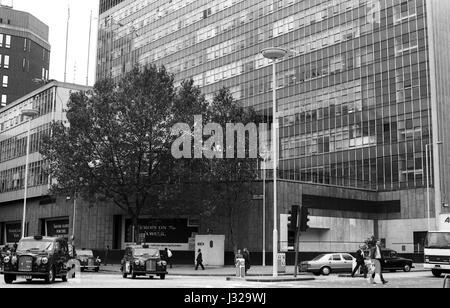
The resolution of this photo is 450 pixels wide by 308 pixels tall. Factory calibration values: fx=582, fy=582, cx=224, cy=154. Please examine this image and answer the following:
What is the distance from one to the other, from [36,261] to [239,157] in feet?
83.9

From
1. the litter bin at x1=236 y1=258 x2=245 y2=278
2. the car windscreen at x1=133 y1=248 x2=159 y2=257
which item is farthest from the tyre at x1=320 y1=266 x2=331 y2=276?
the car windscreen at x1=133 y1=248 x2=159 y2=257

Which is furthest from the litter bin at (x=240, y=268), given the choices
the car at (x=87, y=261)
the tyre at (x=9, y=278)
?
the car at (x=87, y=261)

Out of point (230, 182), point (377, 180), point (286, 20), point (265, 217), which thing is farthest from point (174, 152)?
point (286, 20)

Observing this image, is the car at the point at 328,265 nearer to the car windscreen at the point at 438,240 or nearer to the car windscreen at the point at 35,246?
the car windscreen at the point at 438,240

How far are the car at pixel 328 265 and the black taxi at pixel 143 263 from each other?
10.9 meters

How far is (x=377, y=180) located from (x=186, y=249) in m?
29.3

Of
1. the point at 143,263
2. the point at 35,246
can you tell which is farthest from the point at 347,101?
the point at 35,246

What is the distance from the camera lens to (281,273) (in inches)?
1291

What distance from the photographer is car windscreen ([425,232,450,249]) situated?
30552mm

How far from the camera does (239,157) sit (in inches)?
1789

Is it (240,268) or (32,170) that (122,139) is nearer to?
(240,268)

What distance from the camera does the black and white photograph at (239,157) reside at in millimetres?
30203

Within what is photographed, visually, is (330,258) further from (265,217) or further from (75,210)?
(75,210)

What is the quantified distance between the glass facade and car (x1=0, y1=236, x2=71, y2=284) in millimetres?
50086
